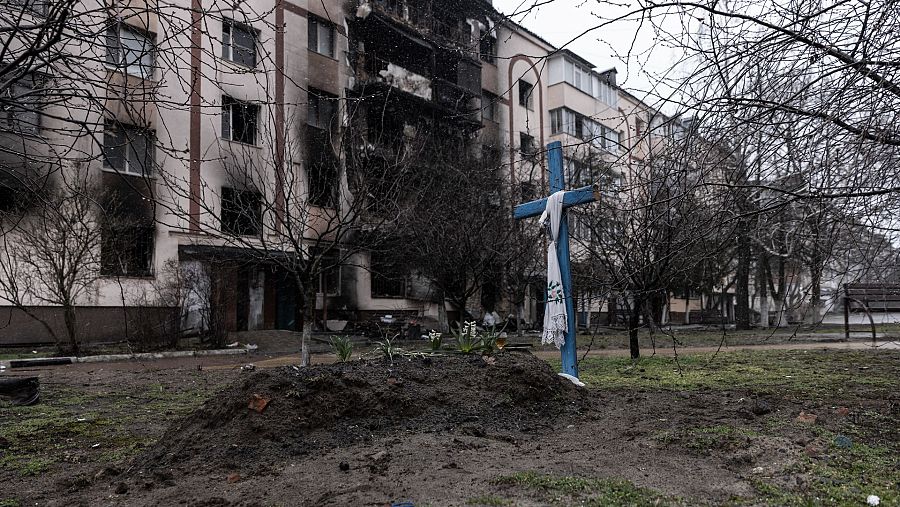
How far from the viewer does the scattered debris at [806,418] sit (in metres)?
4.84

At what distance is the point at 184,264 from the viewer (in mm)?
18391

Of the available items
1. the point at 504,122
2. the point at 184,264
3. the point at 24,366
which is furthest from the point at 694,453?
the point at 504,122

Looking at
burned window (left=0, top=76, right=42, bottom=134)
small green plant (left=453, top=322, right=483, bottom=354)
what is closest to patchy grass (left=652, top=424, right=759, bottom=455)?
small green plant (left=453, top=322, right=483, bottom=354)

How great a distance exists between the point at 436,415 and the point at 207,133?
1724 cm

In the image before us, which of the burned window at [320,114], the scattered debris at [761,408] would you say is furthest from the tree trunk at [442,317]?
the scattered debris at [761,408]

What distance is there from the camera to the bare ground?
11.1 ft

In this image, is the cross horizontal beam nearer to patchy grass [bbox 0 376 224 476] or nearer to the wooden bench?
the wooden bench

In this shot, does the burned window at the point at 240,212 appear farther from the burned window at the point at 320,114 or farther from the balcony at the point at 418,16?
the balcony at the point at 418,16

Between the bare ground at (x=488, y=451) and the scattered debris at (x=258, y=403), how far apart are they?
6 cm

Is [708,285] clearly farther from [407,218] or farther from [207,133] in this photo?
[207,133]

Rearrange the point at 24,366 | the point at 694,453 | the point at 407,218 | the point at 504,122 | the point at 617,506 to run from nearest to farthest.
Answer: the point at 617,506 < the point at 694,453 < the point at 24,366 < the point at 407,218 < the point at 504,122

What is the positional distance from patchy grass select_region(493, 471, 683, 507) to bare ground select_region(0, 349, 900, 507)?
0.01 metres

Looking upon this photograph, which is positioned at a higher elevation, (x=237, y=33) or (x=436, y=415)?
(x=237, y=33)

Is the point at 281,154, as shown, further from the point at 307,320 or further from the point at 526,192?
the point at 526,192
